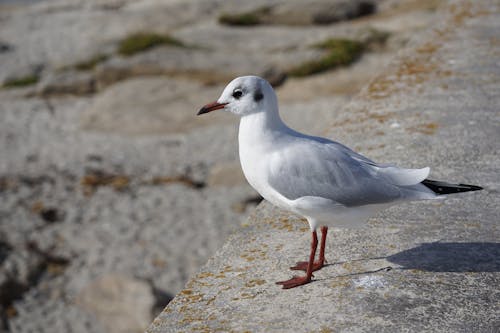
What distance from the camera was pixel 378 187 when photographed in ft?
9.43

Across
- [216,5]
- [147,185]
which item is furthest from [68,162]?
[216,5]

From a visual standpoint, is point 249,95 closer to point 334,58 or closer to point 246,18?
point 334,58

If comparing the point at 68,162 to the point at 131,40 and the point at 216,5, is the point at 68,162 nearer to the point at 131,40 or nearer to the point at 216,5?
the point at 131,40

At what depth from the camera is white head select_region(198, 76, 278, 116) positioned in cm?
300

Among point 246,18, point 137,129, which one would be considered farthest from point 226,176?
point 246,18

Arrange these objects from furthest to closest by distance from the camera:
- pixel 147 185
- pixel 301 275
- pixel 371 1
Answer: pixel 371 1, pixel 147 185, pixel 301 275

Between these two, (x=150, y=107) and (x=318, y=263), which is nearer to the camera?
(x=318, y=263)

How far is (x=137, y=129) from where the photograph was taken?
35.7 ft

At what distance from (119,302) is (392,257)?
4.11 m

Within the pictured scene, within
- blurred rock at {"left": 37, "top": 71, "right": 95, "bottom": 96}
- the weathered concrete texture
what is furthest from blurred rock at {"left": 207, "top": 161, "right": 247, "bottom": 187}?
blurred rock at {"left": 37, "top": 71, "right": 95, "bottom": 96}

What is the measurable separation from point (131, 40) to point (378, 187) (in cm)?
1202

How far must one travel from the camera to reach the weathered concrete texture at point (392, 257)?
2.47 m

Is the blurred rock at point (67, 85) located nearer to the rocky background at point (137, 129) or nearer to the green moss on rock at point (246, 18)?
the rocky background at point (137, 129)

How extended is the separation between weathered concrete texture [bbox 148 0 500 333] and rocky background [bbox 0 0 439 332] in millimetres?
3252
